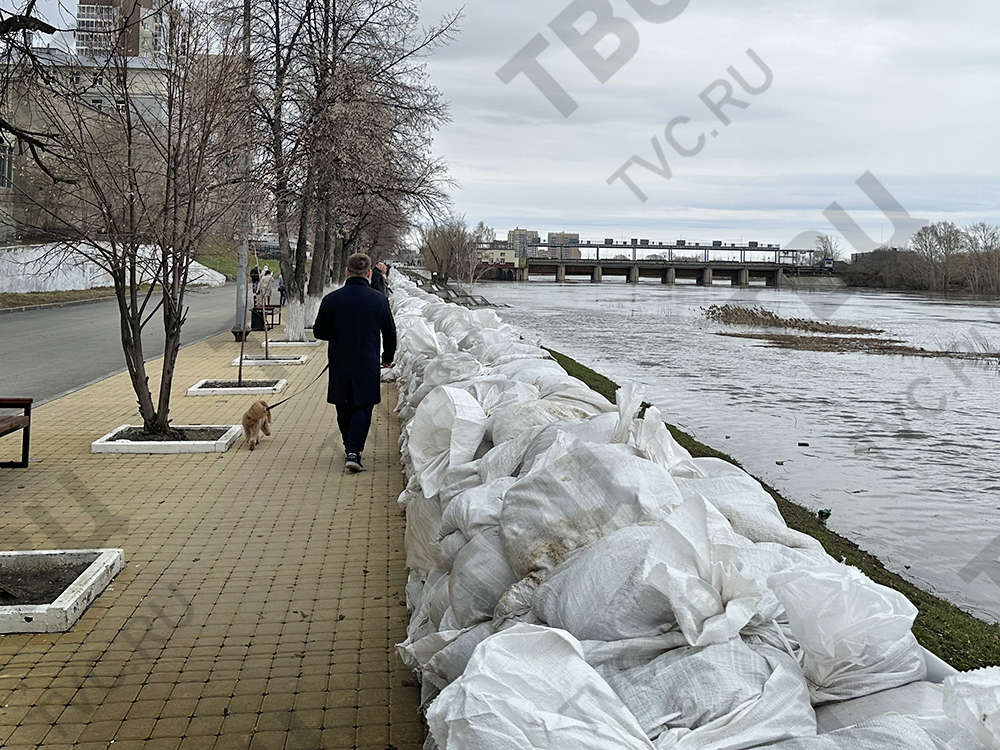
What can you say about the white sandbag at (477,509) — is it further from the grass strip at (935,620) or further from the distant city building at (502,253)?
the distant city building at (502,253)

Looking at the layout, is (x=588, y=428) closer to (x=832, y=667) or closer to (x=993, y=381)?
(x=832, y=667)

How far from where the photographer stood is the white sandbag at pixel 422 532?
443 cm

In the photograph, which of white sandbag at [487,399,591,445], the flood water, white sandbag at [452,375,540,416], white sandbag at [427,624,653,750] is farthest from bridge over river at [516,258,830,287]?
white sandbag at [427,624,653,750]

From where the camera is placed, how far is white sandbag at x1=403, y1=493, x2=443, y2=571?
443cm

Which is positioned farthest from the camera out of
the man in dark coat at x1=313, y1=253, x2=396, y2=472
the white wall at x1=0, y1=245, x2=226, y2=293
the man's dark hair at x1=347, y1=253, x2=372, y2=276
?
the white wall at x1=0, y1=245, x2=226, y2=293

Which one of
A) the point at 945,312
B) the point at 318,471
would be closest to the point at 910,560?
the point at 318,471

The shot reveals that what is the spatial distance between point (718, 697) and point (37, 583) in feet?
13.3

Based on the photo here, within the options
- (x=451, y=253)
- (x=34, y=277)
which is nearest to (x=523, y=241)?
(x=451, y=253)

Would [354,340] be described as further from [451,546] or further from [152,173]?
[451,546]

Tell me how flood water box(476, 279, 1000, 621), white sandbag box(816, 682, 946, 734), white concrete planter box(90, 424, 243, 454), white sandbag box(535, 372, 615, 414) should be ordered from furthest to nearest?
white concrete planter box(90, 424, 243, 454) < flood water box(476, 279, 1000, 621) < white sandbag box(535, 372, 615, 414) < white sandbag box(816, 682, 946, 734)

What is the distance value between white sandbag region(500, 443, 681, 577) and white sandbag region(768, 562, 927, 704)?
784 mm

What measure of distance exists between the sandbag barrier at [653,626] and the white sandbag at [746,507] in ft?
0.03

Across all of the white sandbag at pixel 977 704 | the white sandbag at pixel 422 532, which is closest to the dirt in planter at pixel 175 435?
the white sandbag at pixel 422 532

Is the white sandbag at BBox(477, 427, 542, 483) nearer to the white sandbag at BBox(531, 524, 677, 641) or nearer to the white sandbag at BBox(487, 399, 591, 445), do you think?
the white sandbag at BBox(487, 399, 591, 445)
